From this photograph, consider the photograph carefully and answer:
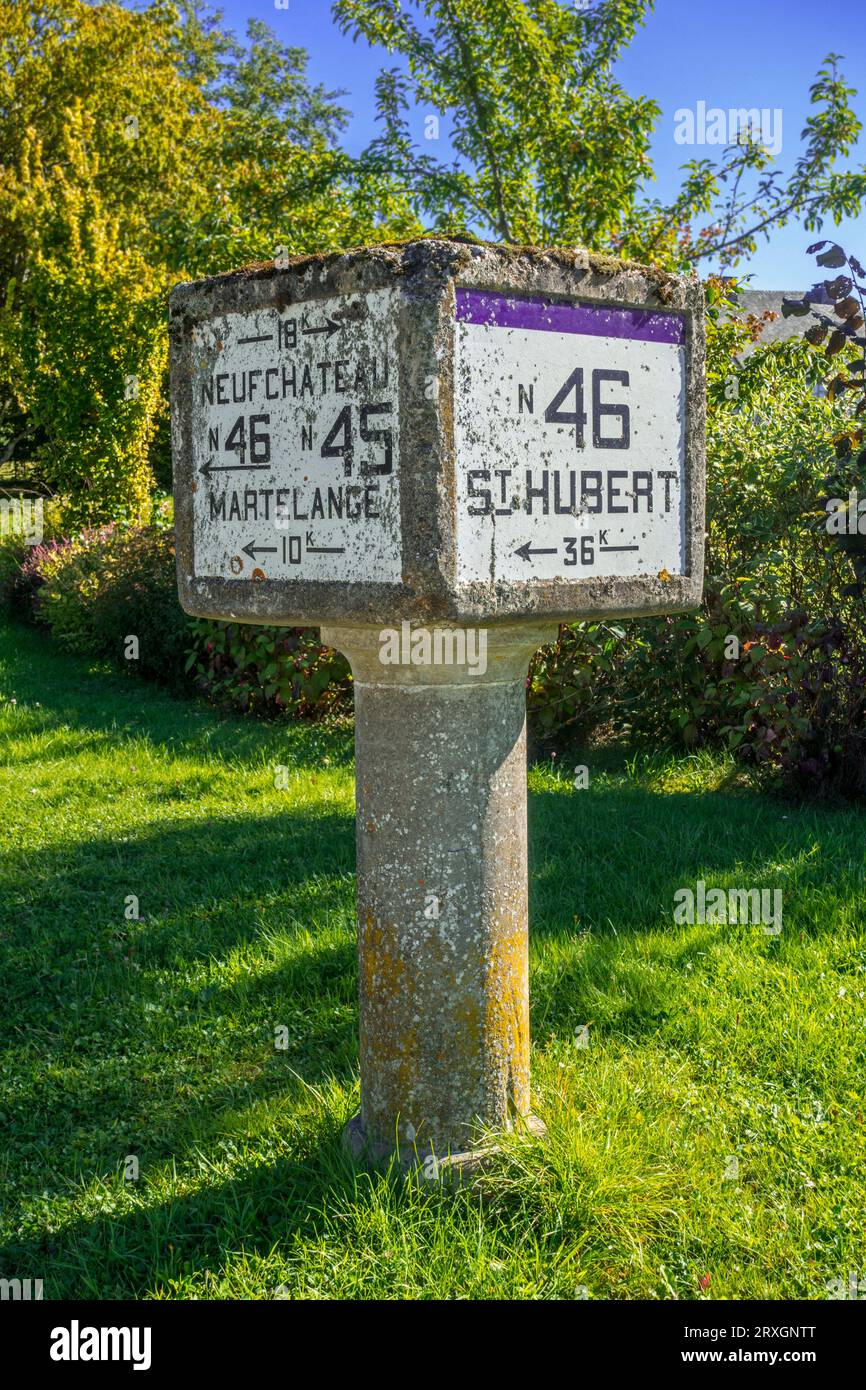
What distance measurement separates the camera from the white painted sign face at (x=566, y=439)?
2.40 meters

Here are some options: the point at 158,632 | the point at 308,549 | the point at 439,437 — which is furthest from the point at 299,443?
the point at 158,632

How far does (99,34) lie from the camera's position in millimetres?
19172

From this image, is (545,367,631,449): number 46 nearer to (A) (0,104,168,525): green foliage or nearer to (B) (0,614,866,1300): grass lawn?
(B) (0,614,866,1300): grass lawn

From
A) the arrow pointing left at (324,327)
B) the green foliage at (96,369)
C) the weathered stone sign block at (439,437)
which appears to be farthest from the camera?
the green foliage at (96,369)

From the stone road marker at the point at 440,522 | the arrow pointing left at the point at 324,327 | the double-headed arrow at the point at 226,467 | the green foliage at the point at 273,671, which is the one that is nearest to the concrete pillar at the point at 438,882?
the stone road marker at the point at 440,522

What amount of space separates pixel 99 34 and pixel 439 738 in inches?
795

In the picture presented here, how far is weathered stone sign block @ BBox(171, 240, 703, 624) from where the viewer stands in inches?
92.6

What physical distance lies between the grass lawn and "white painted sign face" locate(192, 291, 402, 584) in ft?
4.37

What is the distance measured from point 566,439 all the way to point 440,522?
15.5 inches

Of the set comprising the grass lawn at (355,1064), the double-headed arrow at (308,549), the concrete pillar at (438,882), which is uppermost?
the double-headed arrow at (308,549)

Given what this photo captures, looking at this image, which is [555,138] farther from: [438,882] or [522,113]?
[438,882]

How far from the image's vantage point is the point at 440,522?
234 centimetres

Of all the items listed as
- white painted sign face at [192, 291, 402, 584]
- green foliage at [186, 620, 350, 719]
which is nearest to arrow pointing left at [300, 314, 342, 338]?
white painted sign face at [192, 291, 402, 584]

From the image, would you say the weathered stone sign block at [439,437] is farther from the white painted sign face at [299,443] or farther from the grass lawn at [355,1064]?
the grass lawn at [355,1064]
